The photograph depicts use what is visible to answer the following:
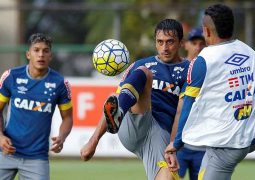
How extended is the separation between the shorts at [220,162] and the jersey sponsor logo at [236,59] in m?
0.75

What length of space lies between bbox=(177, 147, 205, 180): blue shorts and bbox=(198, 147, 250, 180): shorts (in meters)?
3.29

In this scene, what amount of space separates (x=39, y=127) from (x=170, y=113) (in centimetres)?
153

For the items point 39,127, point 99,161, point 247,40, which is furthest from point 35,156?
point 247,40

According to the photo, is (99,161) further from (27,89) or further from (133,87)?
(133,87)

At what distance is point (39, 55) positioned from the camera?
31.1ft

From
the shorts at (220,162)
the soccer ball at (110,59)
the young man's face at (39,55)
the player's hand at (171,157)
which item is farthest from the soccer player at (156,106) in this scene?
the young man's face at (39,55)

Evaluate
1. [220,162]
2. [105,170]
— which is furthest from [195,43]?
[105,170]

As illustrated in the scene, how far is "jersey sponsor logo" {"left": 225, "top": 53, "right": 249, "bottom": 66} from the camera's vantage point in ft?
24.3

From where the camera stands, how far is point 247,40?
18766mm

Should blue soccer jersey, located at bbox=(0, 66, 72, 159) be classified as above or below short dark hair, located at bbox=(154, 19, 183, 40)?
below

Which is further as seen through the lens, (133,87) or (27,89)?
(27,89)

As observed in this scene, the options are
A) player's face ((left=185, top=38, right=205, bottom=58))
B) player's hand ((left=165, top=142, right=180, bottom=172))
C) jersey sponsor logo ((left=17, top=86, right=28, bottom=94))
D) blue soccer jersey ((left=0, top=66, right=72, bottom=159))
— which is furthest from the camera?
player's face ((left=185, top=38, right=205, bottom=58))

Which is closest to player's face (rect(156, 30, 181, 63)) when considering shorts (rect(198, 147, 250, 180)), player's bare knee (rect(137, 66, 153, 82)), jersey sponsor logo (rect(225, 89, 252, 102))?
player's bare knee (rect(137, 66, 153, 82))

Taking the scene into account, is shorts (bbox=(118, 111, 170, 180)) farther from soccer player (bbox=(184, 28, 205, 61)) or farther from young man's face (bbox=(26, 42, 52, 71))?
soccer player (bbox=(184, 28, 205, 61))
